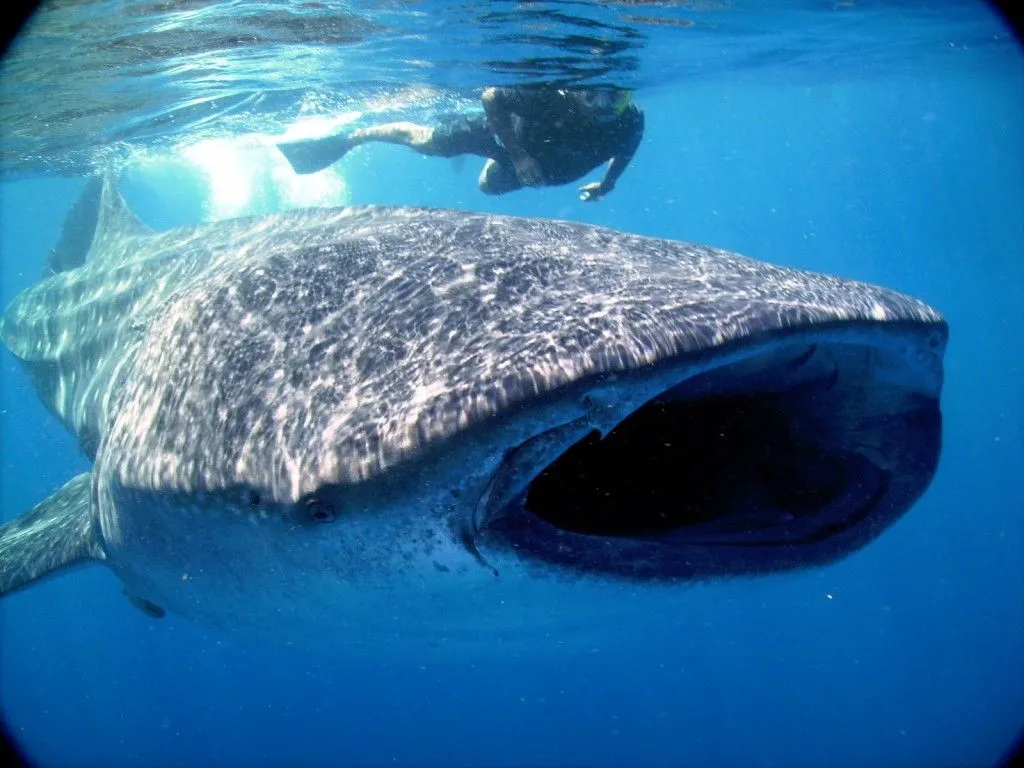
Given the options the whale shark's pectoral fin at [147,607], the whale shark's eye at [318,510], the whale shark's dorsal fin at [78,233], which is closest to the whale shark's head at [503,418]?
the whale shark's eye at [318,510]

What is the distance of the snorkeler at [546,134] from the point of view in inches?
303

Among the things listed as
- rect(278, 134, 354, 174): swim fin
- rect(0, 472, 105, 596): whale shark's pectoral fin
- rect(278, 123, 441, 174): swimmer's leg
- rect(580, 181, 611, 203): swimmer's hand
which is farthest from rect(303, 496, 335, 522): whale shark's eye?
rect(278, 134, 354, 174): swim fin

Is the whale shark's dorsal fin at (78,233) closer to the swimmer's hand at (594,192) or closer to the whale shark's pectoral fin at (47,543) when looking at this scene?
the whale shark's pectoral fin at (47,543)

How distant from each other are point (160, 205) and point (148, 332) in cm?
5420

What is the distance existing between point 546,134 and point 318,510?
6797mm

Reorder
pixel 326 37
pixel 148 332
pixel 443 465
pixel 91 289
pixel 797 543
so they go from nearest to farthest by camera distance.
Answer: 1. pixel 443 465
2. pixel 797 543
3. pixel 148 332
4. pixel 91 289
5. pixel 326 37

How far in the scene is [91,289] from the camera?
6.62 metres

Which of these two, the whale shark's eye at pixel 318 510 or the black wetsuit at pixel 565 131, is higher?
the black wetsuit at pixel 565 131

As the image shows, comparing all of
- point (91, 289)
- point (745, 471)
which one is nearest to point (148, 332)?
point (745, 471)

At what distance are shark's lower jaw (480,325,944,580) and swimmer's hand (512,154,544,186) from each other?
18.2 feet

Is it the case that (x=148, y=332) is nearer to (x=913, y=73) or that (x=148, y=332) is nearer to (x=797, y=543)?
(x=797, y=543)

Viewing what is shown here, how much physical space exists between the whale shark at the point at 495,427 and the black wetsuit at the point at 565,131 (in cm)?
483

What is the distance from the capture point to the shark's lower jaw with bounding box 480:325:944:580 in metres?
1.84

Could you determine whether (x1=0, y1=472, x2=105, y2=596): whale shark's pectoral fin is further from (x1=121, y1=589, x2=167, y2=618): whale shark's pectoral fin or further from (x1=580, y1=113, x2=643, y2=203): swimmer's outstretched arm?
(x1=580, y1=113, x2=643, y2=203): swimmer's outstretched arm
